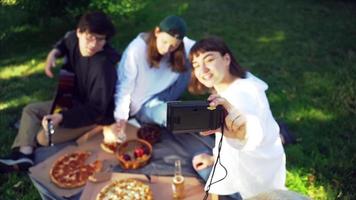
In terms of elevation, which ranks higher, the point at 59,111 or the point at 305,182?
the point at 59,111

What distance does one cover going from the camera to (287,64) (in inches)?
228

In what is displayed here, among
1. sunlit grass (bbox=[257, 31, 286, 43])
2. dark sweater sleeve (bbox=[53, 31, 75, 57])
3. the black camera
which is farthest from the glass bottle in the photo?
sunlit grass (bbox=[257, 31, 286, 43])

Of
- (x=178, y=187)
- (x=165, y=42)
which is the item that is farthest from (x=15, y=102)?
(x=178, y=187)

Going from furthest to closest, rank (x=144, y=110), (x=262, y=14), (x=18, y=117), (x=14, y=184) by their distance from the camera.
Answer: (x=262, y=14)
(x=18, y=117)
(x=144, y=110)
(x=14, y=184)

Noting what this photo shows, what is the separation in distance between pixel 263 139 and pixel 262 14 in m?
4.93

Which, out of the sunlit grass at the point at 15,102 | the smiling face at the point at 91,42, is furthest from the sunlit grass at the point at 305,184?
the sunlit grass at the point at 15,102

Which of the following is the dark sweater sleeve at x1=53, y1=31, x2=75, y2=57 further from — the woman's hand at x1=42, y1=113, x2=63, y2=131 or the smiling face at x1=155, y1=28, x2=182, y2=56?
the smiling face at x1=155, y1=28, x2=182, y2=56

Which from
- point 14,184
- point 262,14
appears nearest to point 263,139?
point 14,184

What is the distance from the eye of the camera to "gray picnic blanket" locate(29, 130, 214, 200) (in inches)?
147

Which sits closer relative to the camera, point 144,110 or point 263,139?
point 263,139

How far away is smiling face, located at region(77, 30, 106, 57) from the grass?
4.31 ft

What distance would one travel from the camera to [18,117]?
4.62 meters

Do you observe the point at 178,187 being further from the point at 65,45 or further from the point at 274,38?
the point at 274,38

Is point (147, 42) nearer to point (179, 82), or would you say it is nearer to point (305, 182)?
point (179, 82)
